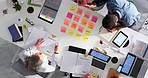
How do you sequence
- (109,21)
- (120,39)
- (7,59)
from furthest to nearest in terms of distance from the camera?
1. (7,59)
2. (120,39)
3. (109,21)

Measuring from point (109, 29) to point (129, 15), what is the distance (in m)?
0.23

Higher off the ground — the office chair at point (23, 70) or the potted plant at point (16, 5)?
the potted plant at point (16, 5)

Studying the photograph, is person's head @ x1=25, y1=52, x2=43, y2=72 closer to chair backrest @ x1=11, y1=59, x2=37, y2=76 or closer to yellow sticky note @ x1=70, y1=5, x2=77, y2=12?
chair backrest @ x1=11, y1=59, x2=37, y2=76

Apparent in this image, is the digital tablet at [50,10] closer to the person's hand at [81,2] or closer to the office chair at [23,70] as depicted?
the person's hand at [81,2]

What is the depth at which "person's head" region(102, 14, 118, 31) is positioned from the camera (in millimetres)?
2588

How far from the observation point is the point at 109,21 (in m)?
2.59

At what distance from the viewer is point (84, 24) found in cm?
287

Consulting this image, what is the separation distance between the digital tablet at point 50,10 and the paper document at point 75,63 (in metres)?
0.34

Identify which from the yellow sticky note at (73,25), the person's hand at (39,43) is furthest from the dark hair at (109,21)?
the person's hand at (39,43)

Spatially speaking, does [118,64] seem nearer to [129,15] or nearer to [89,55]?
[89,55]

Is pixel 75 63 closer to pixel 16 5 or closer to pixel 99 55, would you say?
pixel 99 55

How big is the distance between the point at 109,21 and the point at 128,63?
0.47 metres

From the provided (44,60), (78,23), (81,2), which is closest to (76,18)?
(78,23)

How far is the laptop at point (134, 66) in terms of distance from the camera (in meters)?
2.81
